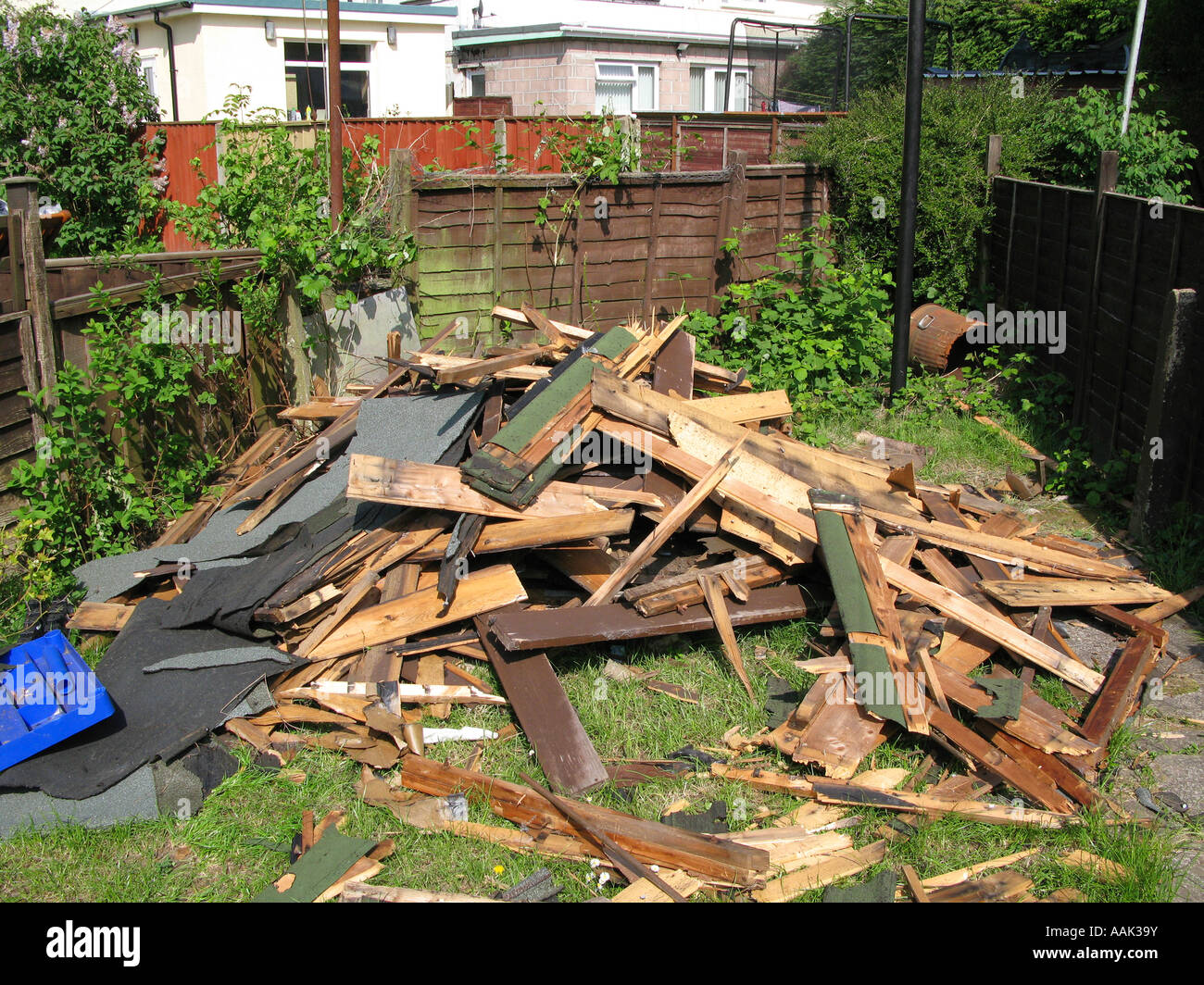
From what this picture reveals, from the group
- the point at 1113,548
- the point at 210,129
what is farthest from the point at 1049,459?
the point at 210,129

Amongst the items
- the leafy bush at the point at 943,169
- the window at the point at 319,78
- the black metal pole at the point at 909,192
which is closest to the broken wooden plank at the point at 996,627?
the black metal pole at the point at 909,192

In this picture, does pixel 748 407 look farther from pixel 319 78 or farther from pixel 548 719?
pixel 319 78

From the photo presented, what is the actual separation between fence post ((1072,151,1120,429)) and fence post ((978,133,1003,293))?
2389 mm

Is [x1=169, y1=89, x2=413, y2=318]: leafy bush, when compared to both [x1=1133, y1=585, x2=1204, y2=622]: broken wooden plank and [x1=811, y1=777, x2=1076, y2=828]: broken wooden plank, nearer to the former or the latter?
[x1=811, y1=777, x2=1076, y2=828]: broken wooden plank

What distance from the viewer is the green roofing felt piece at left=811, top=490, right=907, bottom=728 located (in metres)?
4.38

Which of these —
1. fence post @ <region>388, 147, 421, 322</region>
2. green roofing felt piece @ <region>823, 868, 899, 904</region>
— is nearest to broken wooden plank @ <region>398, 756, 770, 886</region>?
green roofing felt piece @ <region>823, 868, 899, 904</region>

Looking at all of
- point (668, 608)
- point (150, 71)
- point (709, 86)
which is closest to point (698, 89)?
point (709, 86)

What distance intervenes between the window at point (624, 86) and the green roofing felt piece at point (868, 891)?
1960 centimetres

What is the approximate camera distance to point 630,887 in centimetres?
365

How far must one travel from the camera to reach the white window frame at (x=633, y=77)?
2098 cm

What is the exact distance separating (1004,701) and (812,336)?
18.9 ft

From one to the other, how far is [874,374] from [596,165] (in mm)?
3475

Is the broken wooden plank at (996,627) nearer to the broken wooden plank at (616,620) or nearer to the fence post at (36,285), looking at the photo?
the broken wooden plank at (616,620)
